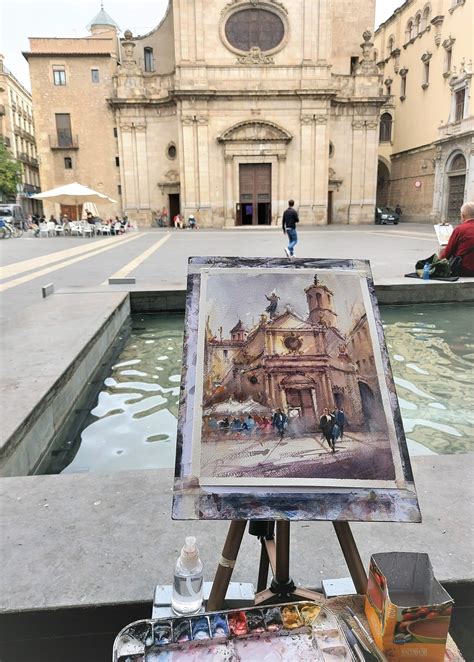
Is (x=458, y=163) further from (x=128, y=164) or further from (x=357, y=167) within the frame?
(x=128, y=164)

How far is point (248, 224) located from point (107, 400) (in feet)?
101

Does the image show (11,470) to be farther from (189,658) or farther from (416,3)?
(416,3)

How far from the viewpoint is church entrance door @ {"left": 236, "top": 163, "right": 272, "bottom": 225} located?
33719mm

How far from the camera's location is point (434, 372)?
561 centimetres

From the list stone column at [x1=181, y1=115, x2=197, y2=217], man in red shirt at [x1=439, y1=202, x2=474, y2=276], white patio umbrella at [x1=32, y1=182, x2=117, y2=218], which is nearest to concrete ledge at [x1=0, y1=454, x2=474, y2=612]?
man in red shirt at [x1=439, y1=202, x2=474, y2=276]

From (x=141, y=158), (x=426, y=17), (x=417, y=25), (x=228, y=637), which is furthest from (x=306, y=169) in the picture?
(x=228, y=637)

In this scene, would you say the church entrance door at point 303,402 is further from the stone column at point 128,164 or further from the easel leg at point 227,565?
the stone column at point 128,164

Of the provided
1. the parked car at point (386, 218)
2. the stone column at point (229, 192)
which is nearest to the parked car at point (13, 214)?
the stone column at point (229, 192)

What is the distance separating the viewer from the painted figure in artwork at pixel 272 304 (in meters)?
1.81

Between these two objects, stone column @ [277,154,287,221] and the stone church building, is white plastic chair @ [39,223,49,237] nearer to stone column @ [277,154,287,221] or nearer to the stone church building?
the stone church building

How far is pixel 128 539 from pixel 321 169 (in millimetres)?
33389

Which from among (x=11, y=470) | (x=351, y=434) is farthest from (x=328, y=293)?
(x=11, y=470)

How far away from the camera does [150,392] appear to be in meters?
5.16

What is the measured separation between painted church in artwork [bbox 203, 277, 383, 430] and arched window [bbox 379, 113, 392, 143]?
45.5 meters
